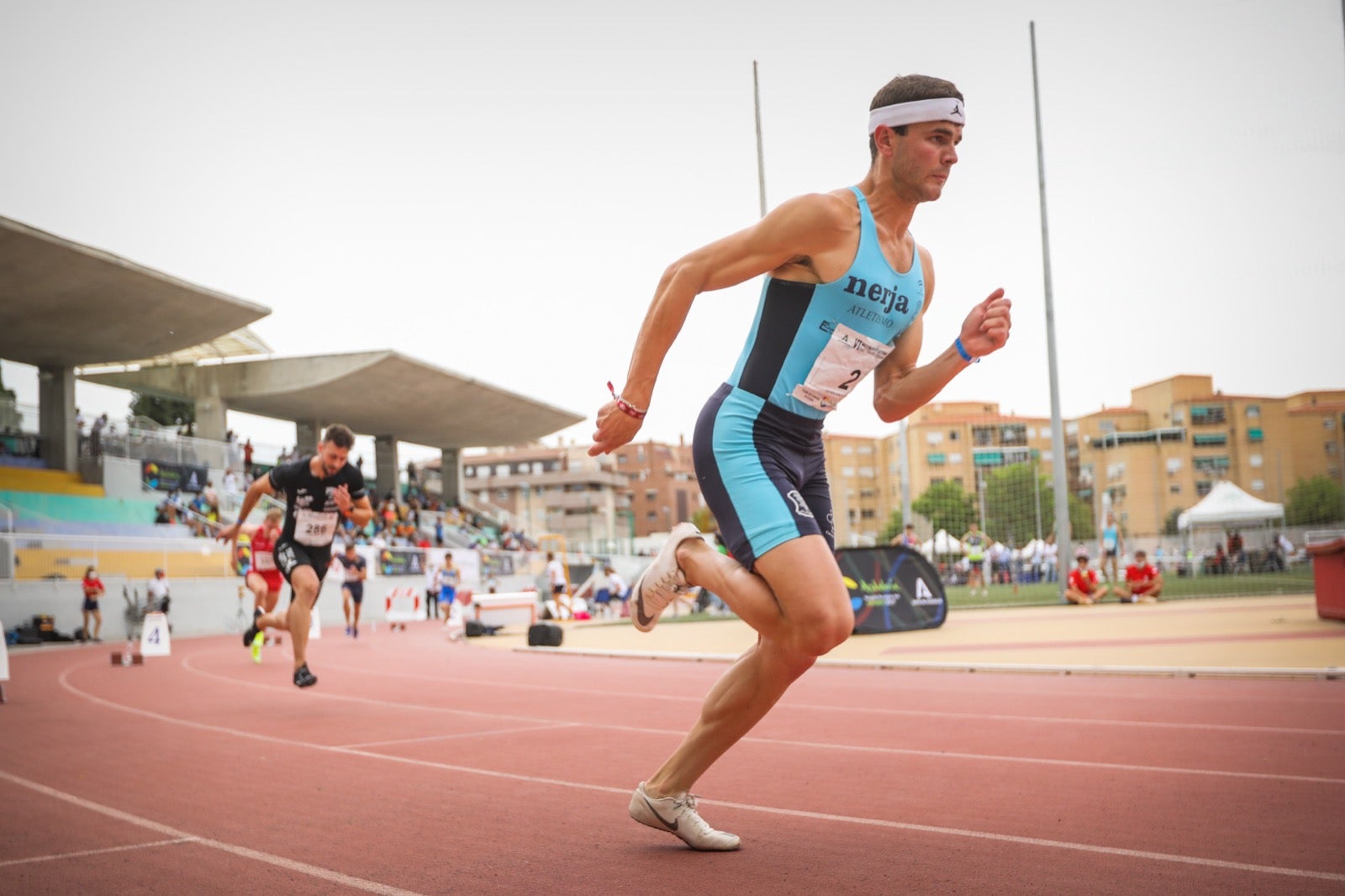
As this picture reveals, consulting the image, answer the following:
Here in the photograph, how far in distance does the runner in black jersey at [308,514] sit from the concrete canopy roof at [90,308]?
22.2 meters

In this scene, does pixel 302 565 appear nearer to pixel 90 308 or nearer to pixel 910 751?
pixel 910 751

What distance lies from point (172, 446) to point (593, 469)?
92399 millimetres

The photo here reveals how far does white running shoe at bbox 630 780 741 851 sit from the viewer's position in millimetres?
3809

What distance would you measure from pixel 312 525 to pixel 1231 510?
33486 mm

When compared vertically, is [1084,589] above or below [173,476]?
below

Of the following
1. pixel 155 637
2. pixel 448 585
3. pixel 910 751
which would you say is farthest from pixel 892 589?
pixel 448 585

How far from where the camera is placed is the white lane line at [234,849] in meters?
3.48

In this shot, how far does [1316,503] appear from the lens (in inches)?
1457

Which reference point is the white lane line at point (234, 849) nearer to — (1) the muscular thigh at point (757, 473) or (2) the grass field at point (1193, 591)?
(1) the muscular thigh at point (757, 473)

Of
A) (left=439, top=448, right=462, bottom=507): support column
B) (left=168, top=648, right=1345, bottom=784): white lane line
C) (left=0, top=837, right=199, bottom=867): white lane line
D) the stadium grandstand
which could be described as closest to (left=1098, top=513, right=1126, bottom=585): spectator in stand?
the stadium grandstand

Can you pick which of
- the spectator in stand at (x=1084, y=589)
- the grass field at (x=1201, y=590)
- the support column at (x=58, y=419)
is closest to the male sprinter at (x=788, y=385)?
the spectator in stand at (x=1084, y=589)

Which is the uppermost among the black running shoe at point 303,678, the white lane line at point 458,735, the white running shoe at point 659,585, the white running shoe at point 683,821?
the white running shoe at point 659,585

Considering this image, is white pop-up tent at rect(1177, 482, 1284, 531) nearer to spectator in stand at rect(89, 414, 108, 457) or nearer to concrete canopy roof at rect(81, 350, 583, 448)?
concrete canopy roof at rect(81, 350, 583, 448)

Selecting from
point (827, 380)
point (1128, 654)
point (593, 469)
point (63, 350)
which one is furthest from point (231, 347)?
point (593, 469)
